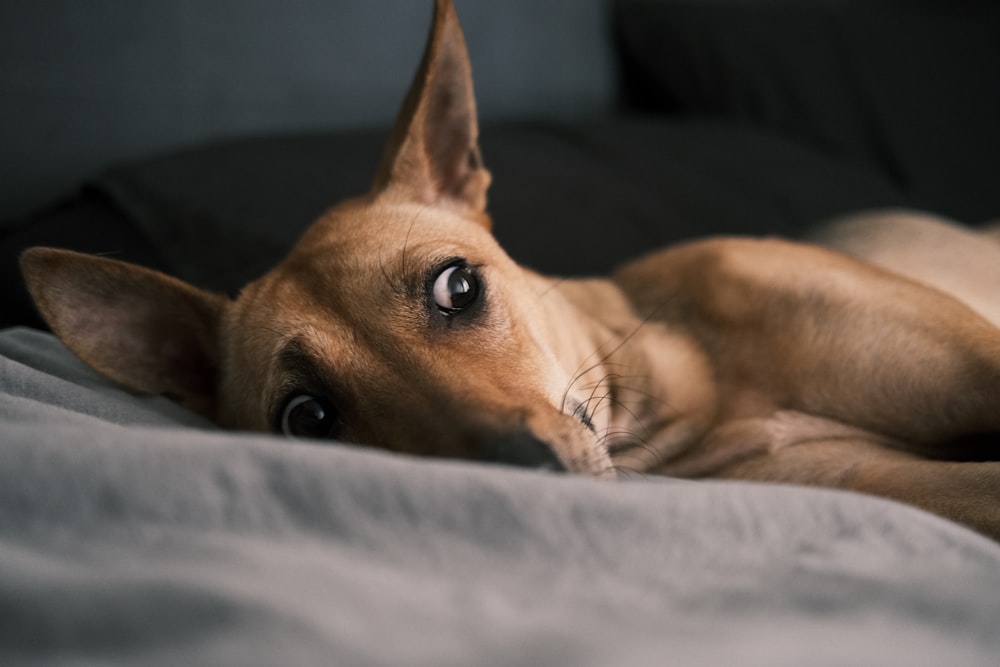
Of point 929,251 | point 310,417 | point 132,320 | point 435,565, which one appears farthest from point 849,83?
point 435,565

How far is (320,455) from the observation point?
97 cm

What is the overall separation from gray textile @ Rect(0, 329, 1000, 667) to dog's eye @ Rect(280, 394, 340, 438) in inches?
20.8

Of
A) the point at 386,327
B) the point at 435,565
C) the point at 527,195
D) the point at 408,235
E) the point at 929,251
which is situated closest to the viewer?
the point at 435,565

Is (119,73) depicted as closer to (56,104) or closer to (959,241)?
(56,104)

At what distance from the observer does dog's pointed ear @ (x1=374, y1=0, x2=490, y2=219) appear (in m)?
1.86

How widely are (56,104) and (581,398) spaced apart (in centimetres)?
207

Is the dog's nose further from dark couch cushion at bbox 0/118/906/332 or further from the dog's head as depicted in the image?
dark couch cushion at bbox 0/118/906/332

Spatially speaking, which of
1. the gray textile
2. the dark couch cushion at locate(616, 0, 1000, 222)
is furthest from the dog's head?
the dark couch cushion at locate(616, 0, 1000, 222)

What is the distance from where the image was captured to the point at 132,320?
1829 millimetres

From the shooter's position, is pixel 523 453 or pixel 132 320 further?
pixel 132 320

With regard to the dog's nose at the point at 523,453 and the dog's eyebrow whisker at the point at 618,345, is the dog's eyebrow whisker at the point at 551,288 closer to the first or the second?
the dog's eyebrow whisker at the point at 618,345

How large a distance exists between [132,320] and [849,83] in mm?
3593

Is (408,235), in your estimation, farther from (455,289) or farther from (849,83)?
(849,83)

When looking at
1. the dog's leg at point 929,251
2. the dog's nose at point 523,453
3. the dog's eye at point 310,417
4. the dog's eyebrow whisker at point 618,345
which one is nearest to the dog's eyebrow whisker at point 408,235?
the dog's eye at point 310,417
